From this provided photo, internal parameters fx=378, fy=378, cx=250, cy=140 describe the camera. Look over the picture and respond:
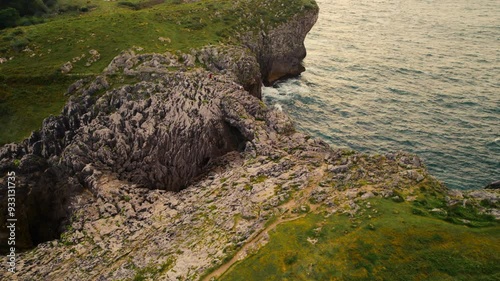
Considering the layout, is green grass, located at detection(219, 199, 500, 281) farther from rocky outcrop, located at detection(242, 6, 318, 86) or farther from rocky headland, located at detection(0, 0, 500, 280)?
rocky outcrop, located at detection(242, 6, 318, 86)

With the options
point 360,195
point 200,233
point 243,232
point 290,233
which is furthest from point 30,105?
point 360,195

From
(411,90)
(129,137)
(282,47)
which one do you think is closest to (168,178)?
(129,137)

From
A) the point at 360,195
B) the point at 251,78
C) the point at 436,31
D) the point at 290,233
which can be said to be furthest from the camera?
the point at 436,31

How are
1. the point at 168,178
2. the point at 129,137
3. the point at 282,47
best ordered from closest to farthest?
the point at 168,178 < the point at 129,137 < the point at 282,47

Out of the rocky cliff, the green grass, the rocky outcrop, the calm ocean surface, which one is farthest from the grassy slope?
the green grass

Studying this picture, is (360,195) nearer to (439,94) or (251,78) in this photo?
(251,78)

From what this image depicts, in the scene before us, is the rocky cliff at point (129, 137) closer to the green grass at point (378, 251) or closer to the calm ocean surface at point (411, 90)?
the green grass at point (378, 251)

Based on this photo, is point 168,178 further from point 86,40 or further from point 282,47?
point 282,47
